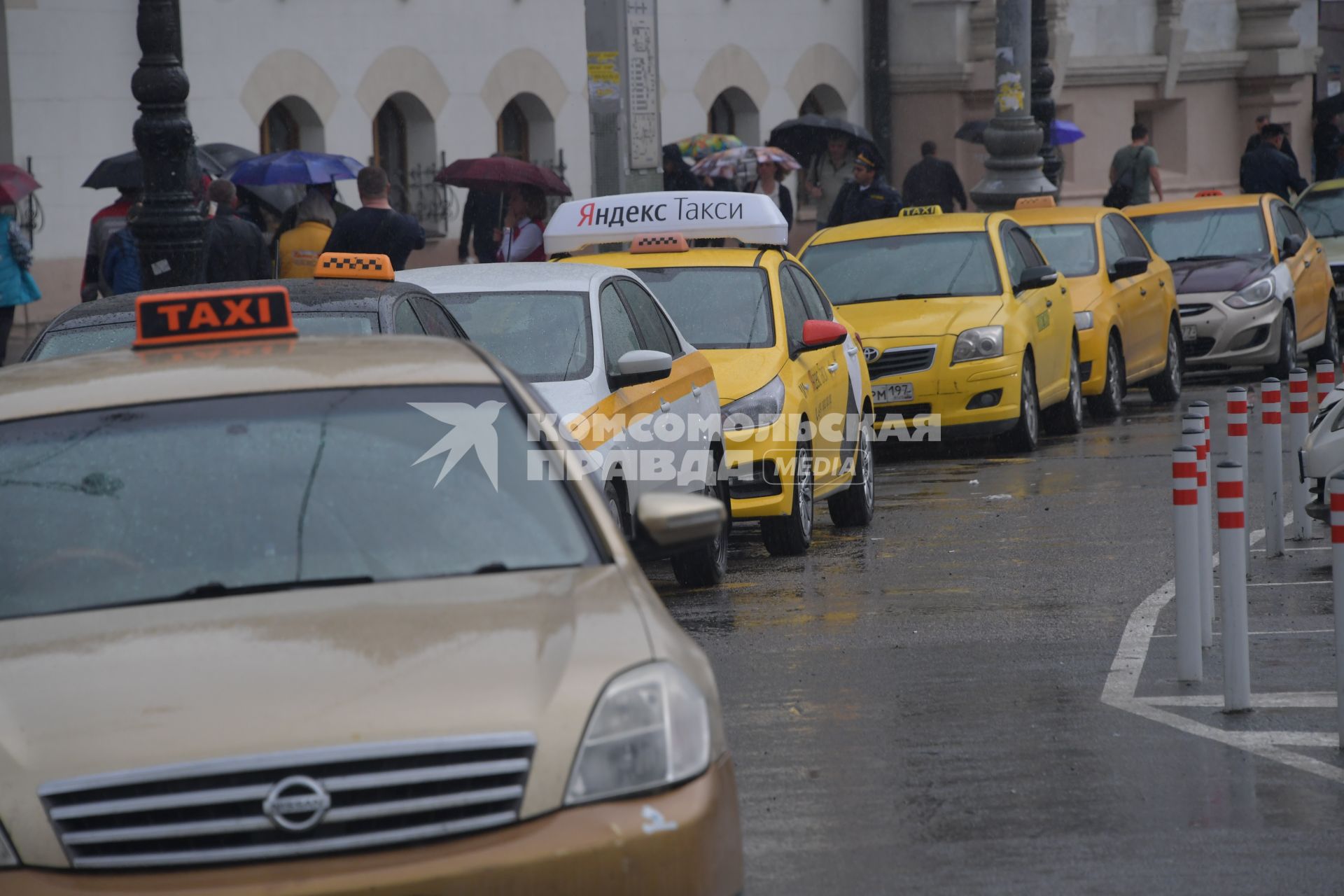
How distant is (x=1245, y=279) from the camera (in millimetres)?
19438

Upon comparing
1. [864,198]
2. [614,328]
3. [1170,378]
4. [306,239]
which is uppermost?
[864,198]

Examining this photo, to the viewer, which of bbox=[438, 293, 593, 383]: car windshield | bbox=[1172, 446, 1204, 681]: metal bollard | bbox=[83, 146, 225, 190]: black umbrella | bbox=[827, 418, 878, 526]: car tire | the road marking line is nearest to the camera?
the road marking line

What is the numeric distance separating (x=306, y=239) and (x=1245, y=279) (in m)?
9.30

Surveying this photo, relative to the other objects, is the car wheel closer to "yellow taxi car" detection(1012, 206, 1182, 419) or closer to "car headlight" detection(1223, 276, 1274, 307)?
"yellow taxi car" detection(1012, 206, 1182, 419)

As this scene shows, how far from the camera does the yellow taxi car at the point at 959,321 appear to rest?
14680 mm

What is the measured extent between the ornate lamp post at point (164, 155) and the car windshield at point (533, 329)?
7.14ft

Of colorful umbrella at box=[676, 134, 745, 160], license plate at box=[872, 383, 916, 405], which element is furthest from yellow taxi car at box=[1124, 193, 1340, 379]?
license plate at box=[872, 383, 916, 405]

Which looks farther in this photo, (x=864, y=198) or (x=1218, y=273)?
(x=864, y=198)

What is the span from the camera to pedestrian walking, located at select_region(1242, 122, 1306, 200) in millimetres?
28734

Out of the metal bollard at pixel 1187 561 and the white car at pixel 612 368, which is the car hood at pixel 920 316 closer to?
the white car at pixel 612 368

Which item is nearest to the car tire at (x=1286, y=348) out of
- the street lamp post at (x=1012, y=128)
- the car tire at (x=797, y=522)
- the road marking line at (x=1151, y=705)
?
the street lamp post at (x=1012, y=128)

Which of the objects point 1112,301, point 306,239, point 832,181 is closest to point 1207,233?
point 1112,301

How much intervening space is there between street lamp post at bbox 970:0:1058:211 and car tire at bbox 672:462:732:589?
12491mm

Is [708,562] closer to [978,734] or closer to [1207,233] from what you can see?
[978,734]
